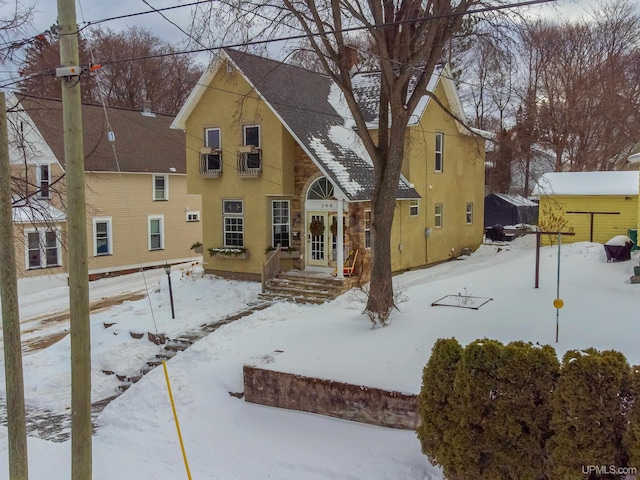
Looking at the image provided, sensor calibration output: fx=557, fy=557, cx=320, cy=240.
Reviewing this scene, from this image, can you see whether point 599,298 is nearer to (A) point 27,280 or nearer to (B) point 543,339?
(B) point 543,339

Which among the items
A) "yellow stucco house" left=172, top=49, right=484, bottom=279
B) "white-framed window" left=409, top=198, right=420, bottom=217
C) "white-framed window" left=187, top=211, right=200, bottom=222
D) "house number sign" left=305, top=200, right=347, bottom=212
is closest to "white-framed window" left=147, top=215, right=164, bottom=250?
"white-framed window" left=187, top=211, right=200, bottom=222

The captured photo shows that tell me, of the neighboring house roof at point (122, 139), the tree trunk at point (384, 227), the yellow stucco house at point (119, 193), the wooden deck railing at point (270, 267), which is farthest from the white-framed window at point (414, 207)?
the neighboring house roof at point (122, 139)

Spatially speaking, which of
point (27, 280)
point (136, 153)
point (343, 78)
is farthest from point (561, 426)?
point (136, 153)

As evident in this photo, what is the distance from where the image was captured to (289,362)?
10.3m

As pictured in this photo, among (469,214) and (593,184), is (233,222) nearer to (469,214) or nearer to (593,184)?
(469,214)

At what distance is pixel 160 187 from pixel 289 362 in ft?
63.0

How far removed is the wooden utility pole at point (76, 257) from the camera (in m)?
6.44

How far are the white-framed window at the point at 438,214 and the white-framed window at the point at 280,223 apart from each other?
244 inches

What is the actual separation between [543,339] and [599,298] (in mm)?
3708

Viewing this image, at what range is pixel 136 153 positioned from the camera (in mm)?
26578

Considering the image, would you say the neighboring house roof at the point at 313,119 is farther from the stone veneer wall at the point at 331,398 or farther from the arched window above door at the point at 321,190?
the stone veneer wall at the point at 331,398

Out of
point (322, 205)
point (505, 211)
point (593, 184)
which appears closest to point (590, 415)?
point (322, 205)

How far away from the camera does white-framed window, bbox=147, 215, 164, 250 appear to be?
27.0 meters

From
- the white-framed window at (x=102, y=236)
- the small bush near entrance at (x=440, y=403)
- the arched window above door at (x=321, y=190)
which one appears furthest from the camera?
the white-framed window at (x=102, y=236)
